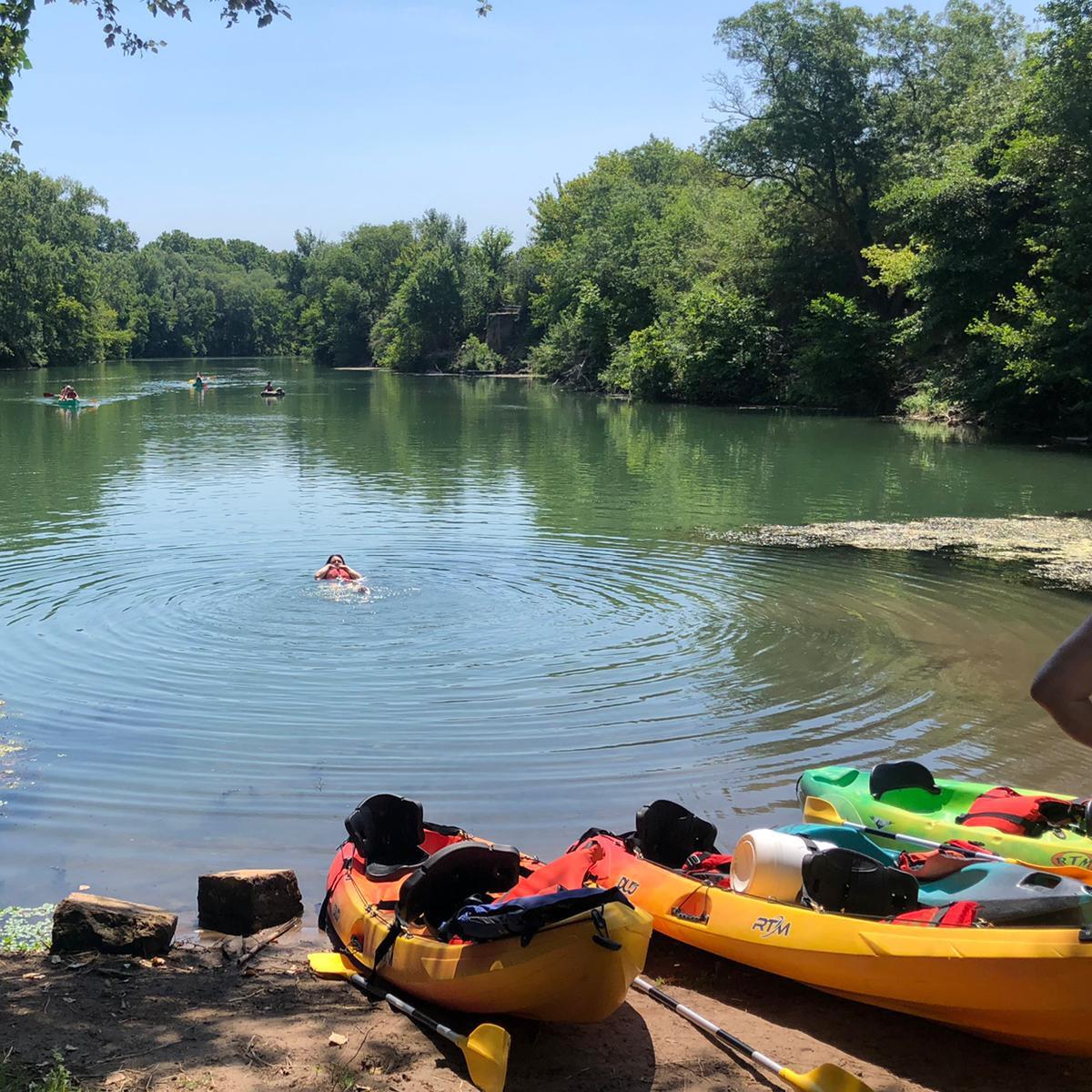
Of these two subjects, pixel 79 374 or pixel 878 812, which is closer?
pixel 878 812

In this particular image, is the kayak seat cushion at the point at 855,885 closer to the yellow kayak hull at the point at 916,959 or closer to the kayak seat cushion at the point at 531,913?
the yellow kayak hull at the point at 916,959

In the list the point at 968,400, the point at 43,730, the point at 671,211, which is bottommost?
the point at 43,730

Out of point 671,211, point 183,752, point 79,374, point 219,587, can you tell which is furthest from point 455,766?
point 79,374

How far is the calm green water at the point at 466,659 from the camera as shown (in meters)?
7.22

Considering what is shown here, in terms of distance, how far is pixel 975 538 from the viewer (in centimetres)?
1692

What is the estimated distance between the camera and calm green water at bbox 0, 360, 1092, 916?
23.7 feet

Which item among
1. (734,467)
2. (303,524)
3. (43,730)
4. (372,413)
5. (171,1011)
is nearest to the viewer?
(171,1011)

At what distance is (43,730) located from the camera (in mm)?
8477

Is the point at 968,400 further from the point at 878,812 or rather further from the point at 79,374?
the point at 79,374

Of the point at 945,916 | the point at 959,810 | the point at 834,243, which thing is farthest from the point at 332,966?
the point at 834,243

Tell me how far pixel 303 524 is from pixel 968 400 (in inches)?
883

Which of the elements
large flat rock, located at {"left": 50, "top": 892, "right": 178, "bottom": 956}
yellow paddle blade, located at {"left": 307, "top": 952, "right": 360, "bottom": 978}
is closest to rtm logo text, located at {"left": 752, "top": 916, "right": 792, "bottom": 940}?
yellow paddle blade, located at {"left": 307, "top": 952, "right": 360, "bottom": 978}

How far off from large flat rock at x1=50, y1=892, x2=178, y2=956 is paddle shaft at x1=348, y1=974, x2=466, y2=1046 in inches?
37.8

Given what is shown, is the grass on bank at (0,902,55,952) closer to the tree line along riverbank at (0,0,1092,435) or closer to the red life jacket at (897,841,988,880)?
the red life jacket at (897,841,988,880)
